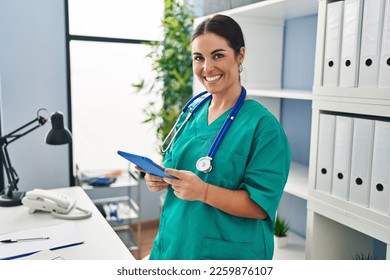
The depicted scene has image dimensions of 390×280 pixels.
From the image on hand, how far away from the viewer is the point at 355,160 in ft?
3.58

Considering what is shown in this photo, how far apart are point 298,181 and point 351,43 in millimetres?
556

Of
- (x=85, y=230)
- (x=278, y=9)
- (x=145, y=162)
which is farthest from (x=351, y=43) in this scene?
(x=85, y=230)

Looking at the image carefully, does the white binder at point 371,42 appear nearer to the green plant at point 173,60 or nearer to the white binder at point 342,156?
the white binder at point 342,156

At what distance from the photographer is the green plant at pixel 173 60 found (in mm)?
2217

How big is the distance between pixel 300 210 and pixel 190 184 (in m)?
0.98

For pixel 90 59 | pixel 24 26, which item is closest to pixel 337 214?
pixel 24 26

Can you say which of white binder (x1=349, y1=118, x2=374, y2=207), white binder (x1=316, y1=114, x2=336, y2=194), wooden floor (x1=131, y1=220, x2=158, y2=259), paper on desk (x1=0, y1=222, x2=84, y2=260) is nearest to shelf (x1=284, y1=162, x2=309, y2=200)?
white binder (x1=316, y1=114, x2=336, y2=194)

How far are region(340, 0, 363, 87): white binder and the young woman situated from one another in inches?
11.9

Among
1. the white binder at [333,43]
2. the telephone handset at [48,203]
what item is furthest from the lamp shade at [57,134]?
the white binder at [333,43]

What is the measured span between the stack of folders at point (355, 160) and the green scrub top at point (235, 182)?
27cm

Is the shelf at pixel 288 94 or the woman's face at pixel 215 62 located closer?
the woman's face at pixel 215 62

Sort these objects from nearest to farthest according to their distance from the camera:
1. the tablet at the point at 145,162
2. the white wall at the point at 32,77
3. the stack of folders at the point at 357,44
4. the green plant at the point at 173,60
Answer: the tablet at the point at 145,162
the stack of folders at the point at 357,44
the white wall at the point at 32,77
the green plant at the point at 173,60

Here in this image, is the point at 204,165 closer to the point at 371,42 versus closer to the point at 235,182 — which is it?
the point at 235,182
